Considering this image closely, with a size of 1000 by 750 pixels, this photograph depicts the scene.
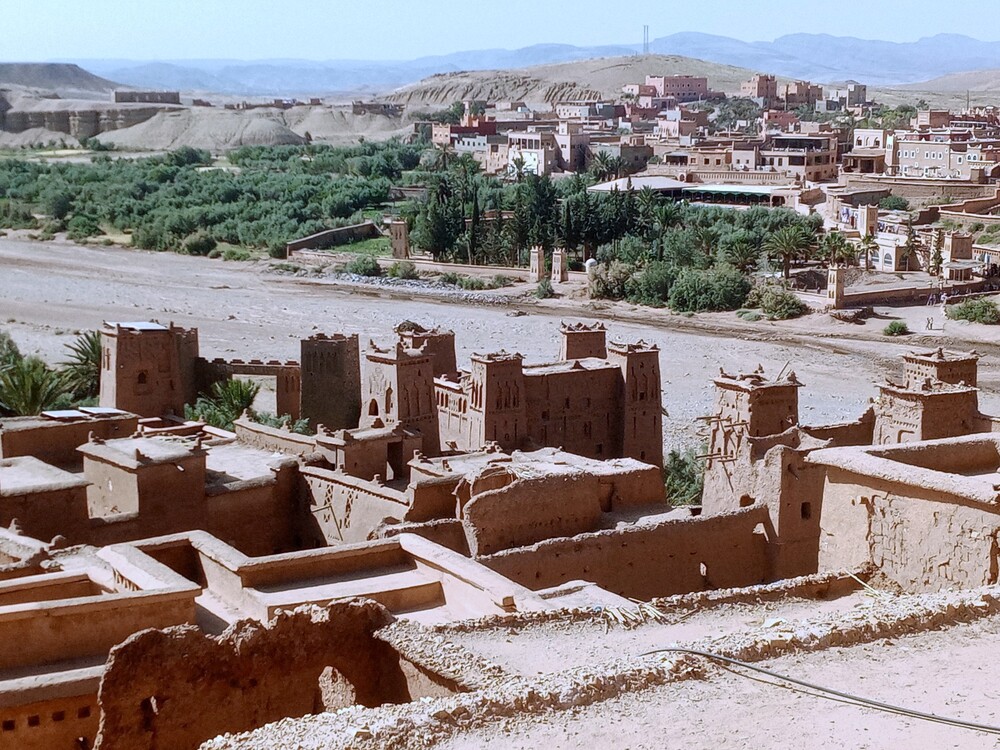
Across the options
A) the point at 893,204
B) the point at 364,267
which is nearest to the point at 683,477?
the point at 364,267

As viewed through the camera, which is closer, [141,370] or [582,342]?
[141,370]

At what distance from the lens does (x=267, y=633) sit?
7875mm

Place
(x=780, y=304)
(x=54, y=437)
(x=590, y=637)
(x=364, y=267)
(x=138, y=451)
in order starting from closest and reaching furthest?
(x=590, y=637) → (x=138, y=451) → (x=54, y=437) → (x=780, y=304) → (x=364, y=267)

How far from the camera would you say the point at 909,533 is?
10.9m

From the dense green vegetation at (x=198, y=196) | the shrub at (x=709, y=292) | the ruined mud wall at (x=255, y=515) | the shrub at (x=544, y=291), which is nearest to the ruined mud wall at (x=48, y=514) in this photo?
the ruined mud wall at (x=255, y=515)

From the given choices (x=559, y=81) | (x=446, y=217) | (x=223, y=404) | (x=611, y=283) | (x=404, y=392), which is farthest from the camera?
(x=559, y=81)

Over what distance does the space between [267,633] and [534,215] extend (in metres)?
44.7

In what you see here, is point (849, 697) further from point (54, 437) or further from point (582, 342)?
point (582, 342)

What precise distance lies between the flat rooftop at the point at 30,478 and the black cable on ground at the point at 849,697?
7.97 metres

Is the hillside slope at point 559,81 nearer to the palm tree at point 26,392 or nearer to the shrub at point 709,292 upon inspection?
the shrub at point 709,292

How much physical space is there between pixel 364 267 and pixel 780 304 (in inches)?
659

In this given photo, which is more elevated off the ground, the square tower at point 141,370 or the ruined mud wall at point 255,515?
the square tower at point 141,370

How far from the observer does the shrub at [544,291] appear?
151ft

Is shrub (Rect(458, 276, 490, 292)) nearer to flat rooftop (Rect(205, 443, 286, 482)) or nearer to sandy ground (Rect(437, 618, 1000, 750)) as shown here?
flat rooftop (Rect(205, 443, 286, 482))
